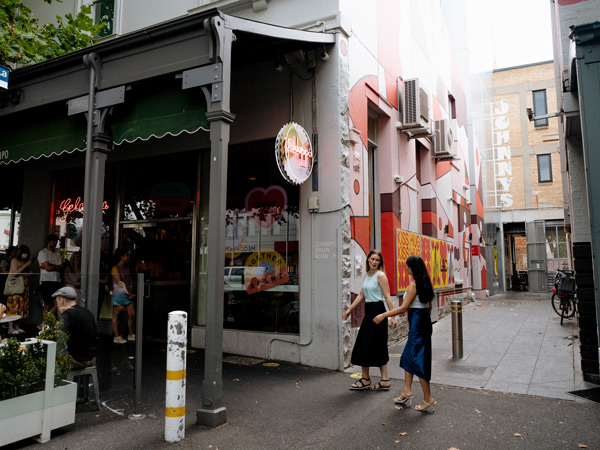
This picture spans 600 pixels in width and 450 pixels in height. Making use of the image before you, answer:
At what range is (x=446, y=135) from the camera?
506 inches

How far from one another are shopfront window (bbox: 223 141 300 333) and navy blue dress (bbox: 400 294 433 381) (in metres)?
2.59

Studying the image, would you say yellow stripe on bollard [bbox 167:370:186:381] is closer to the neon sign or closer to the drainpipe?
the drainpipe

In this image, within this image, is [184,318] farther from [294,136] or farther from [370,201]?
[370,201]

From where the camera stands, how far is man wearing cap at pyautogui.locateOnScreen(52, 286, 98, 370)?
465cm

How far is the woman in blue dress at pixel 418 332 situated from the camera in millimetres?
5027

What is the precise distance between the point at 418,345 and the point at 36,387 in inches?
157

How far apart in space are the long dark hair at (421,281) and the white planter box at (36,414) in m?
3.85

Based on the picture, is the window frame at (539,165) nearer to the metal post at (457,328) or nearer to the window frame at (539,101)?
the window frame at (539,101)

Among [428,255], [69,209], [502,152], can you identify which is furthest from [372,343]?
[502,152]

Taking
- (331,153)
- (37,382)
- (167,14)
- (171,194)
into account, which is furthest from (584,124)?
(167,14)

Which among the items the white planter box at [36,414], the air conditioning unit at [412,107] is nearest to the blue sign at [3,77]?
the white planter box at [36,414]

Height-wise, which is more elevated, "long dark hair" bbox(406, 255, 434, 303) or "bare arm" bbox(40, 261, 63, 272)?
"bare arm" bbox(40, 261, 63, 272)

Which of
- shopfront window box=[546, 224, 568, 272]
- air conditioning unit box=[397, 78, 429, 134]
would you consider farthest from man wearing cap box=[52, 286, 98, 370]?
shopfront window box=[546, 224, 568, 272]

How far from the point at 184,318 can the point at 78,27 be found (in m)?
7.31
